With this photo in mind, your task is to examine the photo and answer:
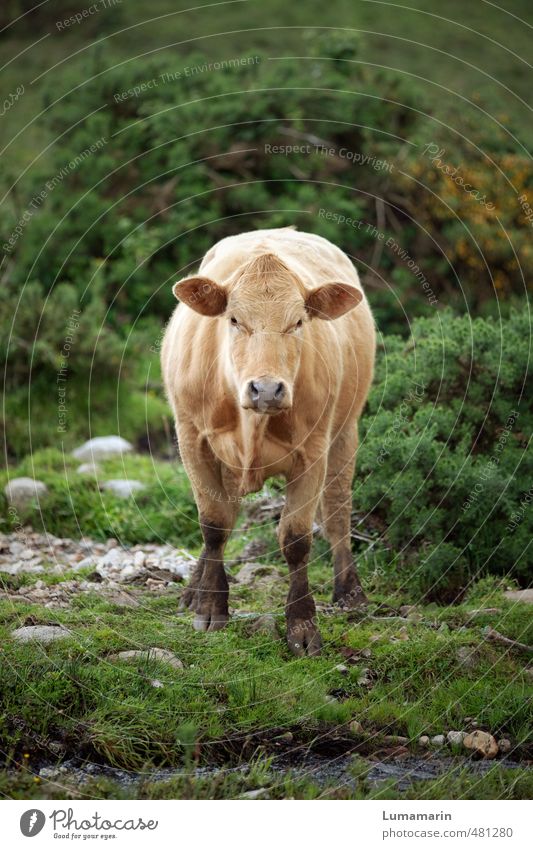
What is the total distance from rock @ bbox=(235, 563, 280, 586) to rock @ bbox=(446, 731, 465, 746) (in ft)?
10.8

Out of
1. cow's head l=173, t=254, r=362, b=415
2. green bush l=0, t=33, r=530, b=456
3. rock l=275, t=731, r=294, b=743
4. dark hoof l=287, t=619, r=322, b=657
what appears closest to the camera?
rock l=275, t=731, r=294, b=743

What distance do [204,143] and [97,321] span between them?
4118 mm

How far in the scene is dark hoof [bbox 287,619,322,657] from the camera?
908 centimetres

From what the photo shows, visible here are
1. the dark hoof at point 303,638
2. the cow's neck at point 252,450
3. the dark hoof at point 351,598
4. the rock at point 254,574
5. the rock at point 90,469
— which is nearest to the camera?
the cow's neck at point 252,450

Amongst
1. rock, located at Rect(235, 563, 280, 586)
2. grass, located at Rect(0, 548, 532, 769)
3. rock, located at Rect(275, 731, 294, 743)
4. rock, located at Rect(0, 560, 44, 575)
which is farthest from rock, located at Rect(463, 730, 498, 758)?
rock, located at Rect(0, 560, 44, 575)

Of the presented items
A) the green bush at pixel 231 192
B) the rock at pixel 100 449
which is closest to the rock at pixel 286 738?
the rock at pixel 100 449

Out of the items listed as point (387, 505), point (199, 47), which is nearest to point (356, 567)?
point (387, 505)

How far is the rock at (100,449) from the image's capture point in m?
15.1

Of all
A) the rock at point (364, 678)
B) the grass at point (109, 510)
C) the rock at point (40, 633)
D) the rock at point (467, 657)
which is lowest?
the rock at point (364, 678)

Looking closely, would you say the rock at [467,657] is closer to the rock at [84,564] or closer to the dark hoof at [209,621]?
the dark hoof at [209,621]

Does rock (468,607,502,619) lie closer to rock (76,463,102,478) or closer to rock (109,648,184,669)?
rock (109,648,184,669)

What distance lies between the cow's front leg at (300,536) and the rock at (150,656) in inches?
45.8

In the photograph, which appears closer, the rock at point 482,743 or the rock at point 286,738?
the rock at point 286,738

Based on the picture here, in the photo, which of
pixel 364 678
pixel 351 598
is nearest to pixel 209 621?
pixel 364 678
